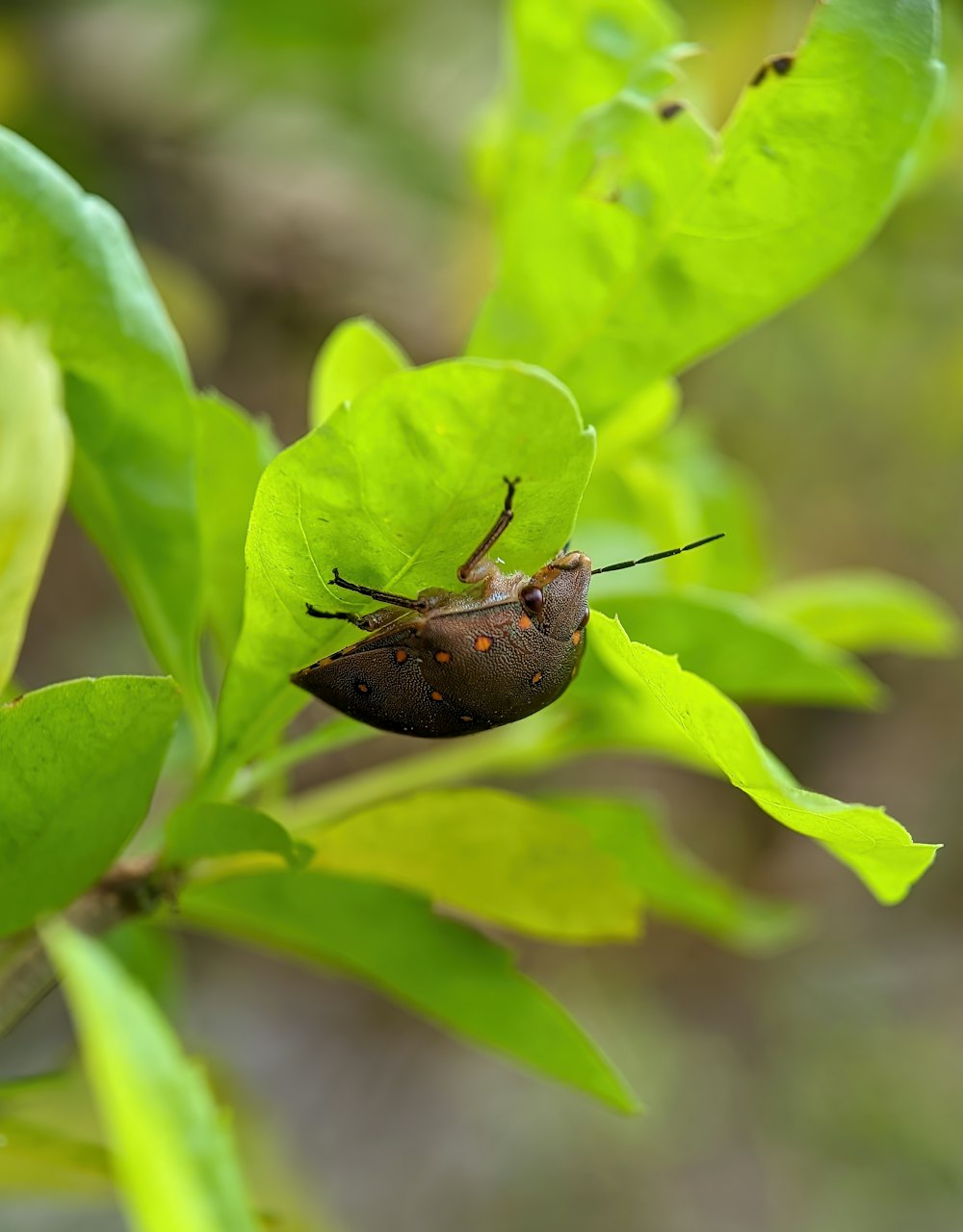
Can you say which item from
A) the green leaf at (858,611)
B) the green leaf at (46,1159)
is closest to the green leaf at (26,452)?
the green leaf at (46,1159)

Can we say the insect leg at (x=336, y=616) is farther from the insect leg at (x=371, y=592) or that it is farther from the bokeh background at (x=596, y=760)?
the bokeh background at (x=596, y=760)

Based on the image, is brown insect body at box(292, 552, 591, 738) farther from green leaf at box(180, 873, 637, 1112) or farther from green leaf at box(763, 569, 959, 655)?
green leaf at box(763, 569, 959, 655)

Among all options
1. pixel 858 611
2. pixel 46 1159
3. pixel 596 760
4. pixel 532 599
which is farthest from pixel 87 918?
pixel 596 760

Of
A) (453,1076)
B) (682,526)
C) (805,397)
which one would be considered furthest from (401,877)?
(805,397)

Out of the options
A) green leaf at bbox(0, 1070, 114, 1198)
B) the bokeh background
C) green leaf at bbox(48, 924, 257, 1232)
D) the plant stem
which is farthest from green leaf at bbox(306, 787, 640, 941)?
the bokeh background

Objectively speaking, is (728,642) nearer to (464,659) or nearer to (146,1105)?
(464,659)

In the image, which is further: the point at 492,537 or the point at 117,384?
the point at 117,384
